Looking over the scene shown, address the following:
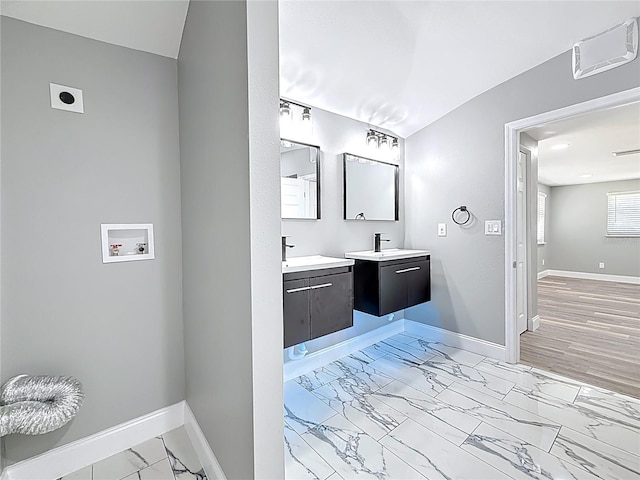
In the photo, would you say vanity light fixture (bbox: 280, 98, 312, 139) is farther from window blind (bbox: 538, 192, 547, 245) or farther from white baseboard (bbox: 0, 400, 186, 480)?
window blind (bbox: 538, 192, 547, 245)

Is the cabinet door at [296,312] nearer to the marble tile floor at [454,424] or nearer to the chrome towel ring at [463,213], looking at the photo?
the marble tile floor at [454,424]

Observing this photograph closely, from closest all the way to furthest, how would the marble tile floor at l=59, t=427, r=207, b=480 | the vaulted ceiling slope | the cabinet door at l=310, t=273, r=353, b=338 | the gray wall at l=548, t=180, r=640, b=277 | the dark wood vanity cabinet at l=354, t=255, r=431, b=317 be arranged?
the marble tile floor at l=59, t=427, r=207, b=480 → the vaulted ceiling slope → the cabinet door at l=310, t=273, r=353, b=338 → the dark wood vanity cabinet at l=354, t=255, r=431, b=317 → the gray wall at l=548, t=180, r=640, b=277

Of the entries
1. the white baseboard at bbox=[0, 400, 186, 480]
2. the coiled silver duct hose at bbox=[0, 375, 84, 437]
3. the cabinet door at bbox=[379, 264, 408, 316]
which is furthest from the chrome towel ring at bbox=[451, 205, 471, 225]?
the coiled silver duct hose at bbox=[0, 375, 84, 437]

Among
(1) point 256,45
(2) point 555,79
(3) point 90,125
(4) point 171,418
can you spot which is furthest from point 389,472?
(2) point 555,79

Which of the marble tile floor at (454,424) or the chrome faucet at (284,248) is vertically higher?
the chrome faucet at (284,248)

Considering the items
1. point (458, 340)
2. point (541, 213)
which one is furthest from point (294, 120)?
point (541, 213)

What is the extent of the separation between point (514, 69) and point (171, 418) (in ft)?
11.4

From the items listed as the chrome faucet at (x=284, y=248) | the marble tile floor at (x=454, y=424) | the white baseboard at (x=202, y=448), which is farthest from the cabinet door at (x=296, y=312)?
the white baseboard at (x=202, y=448)

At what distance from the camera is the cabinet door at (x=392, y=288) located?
247cm

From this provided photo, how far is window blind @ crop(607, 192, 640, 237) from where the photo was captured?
6.00 meters

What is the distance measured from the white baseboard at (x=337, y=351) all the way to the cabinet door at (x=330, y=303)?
545mm

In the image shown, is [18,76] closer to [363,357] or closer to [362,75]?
[362,75]

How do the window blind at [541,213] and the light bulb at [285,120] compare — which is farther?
the window blind at [541,213]

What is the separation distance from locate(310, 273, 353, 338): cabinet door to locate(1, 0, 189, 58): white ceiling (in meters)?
1.64
